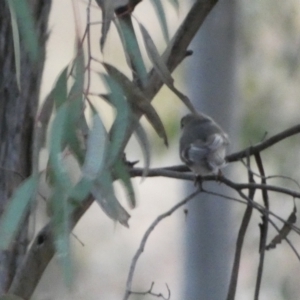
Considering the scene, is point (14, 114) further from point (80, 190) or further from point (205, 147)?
point (205, 147)

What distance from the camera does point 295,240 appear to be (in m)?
2.40

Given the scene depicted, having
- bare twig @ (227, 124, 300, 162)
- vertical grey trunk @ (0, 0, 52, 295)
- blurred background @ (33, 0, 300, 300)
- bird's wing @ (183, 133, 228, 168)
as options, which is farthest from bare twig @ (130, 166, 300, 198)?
blurred background @ (33, 0, 300, 300)

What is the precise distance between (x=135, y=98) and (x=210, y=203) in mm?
418

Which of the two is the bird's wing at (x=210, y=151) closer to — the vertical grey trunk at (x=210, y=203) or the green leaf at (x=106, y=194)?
the vertical grey trunk at (x=210, y=203)

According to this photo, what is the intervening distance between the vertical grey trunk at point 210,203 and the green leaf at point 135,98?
0.35 metres

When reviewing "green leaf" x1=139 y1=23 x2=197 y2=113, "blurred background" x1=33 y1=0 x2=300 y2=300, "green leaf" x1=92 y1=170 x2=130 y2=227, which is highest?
"blurred background" x1=33 y1=0 x2=300 y2=300

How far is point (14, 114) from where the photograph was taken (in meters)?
0.90

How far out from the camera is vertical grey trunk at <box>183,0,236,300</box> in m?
1.09

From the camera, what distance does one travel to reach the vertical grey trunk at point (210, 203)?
3.57 ft

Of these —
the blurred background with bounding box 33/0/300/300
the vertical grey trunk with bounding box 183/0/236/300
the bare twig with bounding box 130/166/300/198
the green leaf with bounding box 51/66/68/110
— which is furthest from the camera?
the blurred background with bounding box 33/0/300/300

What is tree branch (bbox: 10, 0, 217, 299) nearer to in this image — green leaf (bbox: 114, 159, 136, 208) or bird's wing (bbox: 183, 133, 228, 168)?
green leaf (bbox: 114, 159, 136, 208)

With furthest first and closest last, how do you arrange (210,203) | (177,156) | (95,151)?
1. (177,156)
2. (210,203)
3. (95,151)

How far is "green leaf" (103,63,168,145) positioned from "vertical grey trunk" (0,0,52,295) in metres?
0.21

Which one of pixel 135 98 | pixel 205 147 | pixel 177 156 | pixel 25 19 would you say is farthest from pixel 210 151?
pixel 177 156
